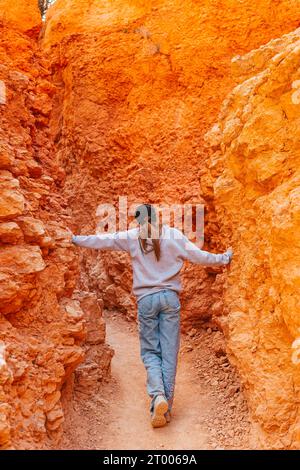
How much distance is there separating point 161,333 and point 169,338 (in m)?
0.08

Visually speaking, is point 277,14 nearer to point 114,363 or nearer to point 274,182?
point 274,182

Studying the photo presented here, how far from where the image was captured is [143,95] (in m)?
6.96

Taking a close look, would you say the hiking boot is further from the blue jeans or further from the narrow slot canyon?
the blue jeans

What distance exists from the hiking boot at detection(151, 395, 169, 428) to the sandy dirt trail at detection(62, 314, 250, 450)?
0.17ft

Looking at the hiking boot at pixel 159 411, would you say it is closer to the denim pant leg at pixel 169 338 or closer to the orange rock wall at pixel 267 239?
the denim pant leg at pixel 169 338

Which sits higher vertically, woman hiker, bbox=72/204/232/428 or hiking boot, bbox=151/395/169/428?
woman hiker, bbox=72/204/232/428

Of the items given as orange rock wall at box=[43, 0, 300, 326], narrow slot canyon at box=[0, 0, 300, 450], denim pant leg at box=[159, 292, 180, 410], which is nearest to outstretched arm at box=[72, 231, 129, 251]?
narrow slot canyon at box=[0, 0, 300, 450]

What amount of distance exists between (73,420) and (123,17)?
235 inches

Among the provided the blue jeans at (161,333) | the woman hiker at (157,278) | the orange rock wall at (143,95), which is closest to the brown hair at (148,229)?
the woman hiker at (157,278)

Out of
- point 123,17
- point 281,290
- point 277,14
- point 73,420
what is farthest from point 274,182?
point 123,17

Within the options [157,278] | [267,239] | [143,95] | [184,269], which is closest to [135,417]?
[157,278]

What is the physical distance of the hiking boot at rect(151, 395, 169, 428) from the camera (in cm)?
350

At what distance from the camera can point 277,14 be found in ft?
22.1

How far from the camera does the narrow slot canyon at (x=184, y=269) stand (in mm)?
3199
